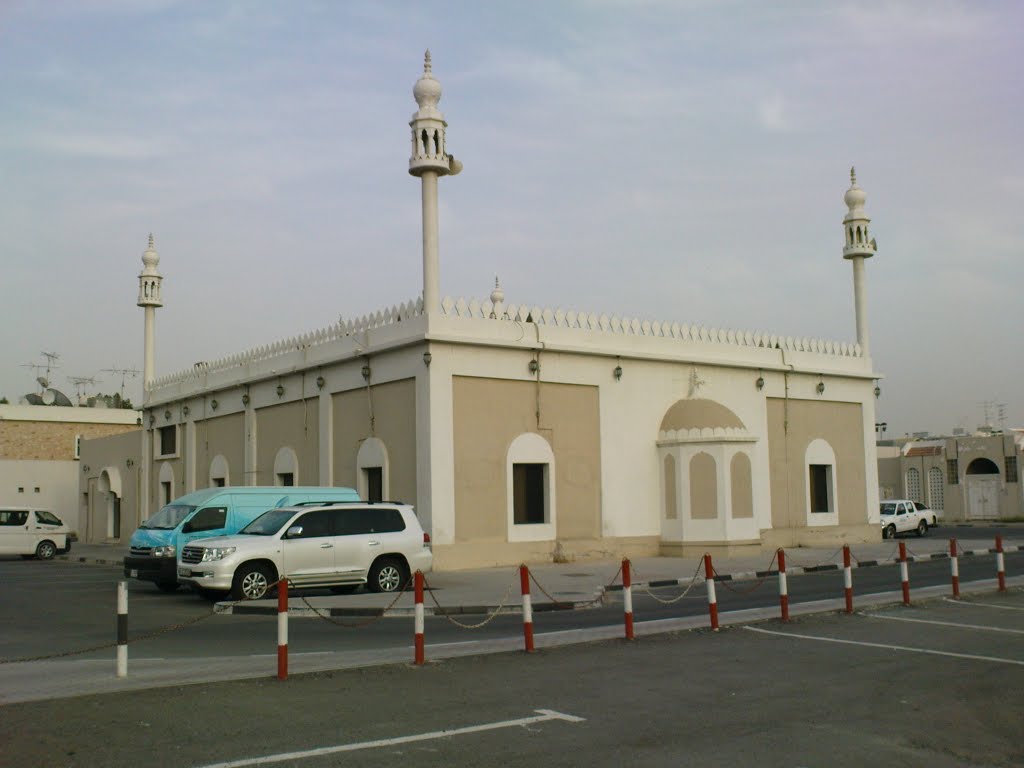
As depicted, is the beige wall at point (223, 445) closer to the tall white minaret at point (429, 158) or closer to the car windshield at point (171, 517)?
the car windshield at point (171, 517)

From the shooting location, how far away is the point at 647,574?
889 inches

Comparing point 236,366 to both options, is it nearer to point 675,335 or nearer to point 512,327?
point 512,327

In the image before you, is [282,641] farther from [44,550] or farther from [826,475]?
[44,550]

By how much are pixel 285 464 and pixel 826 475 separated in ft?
56.3

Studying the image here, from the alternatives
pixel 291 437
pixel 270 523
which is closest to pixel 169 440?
pixel 291 437

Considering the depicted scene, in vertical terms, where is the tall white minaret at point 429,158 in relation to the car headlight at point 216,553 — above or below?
above

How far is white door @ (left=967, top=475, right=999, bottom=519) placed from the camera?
196 feet

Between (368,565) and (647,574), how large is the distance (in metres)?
6.79

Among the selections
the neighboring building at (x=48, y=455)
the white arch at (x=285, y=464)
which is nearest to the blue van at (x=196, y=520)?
the white arch at (x=285, y=464)

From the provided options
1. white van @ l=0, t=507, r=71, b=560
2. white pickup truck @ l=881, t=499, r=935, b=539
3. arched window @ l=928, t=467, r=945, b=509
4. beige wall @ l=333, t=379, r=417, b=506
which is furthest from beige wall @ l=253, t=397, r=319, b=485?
arched window @ l=928, t=467, r=945, b=509

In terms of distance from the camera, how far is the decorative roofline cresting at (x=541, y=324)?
986 inches

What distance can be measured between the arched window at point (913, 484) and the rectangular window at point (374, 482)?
4707cm

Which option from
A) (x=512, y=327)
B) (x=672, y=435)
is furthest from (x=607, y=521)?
(x=512, y=327)

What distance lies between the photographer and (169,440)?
38625 mm
